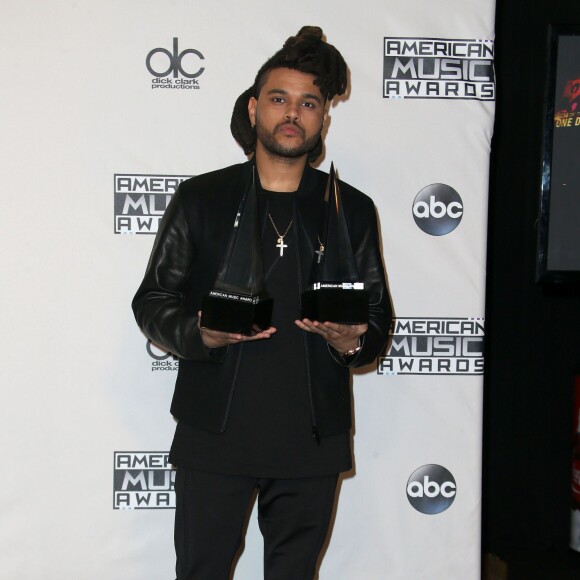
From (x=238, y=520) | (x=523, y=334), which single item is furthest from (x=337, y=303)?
(x=523, y=334)

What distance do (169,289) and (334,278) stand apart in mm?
443

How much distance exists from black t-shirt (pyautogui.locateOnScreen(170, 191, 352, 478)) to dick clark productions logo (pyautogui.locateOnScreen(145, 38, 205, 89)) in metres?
0.79

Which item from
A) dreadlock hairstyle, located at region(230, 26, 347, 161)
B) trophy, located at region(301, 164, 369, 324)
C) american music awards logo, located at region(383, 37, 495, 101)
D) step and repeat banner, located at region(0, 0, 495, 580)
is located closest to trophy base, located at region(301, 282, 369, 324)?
trophy, located at region(301, 164, 369, 324)

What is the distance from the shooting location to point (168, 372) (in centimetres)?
250

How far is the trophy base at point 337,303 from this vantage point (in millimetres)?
1782

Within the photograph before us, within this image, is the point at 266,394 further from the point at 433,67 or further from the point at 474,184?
the point at 433,67

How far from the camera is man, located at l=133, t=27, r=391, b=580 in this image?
6.13ft

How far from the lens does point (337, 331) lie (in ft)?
5.90

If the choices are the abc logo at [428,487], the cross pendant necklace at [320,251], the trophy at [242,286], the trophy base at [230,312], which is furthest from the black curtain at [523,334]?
the trophy base at [230,312]

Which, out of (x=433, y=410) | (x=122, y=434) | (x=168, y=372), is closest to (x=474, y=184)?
(x=433, y=410)

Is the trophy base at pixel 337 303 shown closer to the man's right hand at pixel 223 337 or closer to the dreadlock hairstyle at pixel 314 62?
the man's right hand at pixel 223 337

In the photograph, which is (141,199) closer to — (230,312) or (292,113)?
(292,113)

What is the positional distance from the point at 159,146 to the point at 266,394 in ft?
3.26

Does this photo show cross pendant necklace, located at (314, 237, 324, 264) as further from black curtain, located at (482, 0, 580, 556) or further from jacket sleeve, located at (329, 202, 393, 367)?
black curtain, located at (482, 0, 580, 556)
